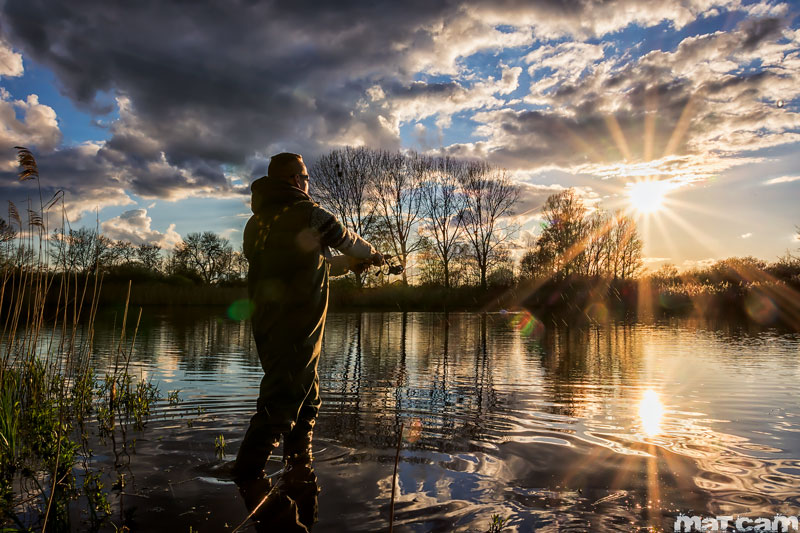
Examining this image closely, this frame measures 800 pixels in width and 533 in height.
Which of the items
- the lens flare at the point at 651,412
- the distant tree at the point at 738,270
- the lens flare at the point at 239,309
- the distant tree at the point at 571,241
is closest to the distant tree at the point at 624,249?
the distant tree at the point at 571,241

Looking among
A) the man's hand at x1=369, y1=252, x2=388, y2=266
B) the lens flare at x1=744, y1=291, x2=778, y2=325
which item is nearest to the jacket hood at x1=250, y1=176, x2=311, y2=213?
the man's hand at x1=369, y1=252, x2=388, y2=266

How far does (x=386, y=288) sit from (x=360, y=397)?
30.3 m

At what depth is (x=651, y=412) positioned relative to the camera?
6117mm

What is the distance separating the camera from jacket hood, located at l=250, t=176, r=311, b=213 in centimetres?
392

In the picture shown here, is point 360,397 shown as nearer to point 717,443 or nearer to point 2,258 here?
point 717,443

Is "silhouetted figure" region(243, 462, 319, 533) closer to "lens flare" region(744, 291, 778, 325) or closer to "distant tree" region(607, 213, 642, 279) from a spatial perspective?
"lens flare" region(744, 291, 778, 325)

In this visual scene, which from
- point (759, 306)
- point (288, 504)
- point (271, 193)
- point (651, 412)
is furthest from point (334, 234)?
point (759, 306)

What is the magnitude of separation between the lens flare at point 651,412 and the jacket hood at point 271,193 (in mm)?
4019

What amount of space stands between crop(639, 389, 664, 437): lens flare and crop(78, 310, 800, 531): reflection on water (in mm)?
24

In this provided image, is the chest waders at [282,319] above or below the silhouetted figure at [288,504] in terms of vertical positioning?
above

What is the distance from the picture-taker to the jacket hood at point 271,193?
3920 mm

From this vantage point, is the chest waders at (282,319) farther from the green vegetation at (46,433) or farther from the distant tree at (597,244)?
the distant tree at (597,244)

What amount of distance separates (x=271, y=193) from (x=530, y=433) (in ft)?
11.0

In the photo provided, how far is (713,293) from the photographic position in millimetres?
29422
